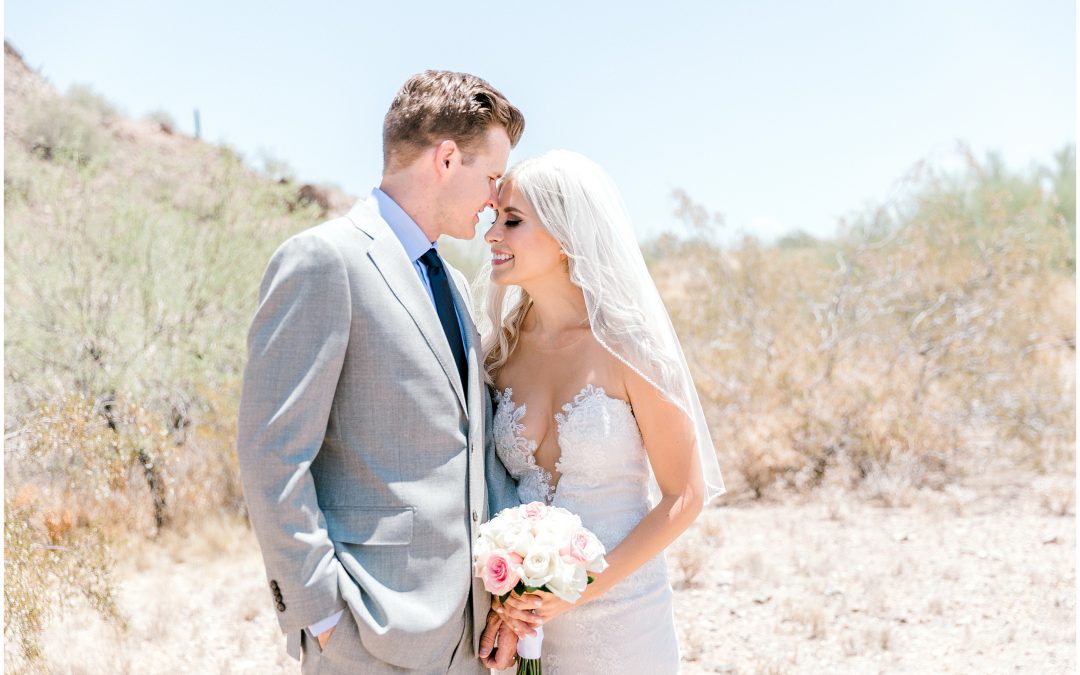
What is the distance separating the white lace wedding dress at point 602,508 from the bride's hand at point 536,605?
0.30m

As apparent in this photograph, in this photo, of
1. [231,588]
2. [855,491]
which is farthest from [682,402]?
[855,491]

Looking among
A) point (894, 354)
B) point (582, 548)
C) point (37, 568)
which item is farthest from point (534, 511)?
point (894, 354)

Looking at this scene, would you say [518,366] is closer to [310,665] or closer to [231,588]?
[310,665]

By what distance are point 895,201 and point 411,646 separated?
8220mm

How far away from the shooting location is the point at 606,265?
8.74 ft

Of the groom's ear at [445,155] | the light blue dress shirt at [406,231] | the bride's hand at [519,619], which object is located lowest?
the bride's hand at [519,619]

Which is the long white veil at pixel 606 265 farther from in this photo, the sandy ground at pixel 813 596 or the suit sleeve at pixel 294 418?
the sandy ground at pixel 813 596

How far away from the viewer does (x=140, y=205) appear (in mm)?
8164

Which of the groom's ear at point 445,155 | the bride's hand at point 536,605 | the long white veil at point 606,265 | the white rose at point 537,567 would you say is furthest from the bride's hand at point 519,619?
the groom's ear at point 445,155

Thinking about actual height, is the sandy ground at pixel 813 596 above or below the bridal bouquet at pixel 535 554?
below

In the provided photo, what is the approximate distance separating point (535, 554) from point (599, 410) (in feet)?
1.90

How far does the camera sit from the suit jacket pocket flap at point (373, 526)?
1.98 metres

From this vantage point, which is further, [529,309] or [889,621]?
[889,621]

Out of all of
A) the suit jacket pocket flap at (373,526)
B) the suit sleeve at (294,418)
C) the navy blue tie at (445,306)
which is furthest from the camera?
the navy blue tie at (445,306)
